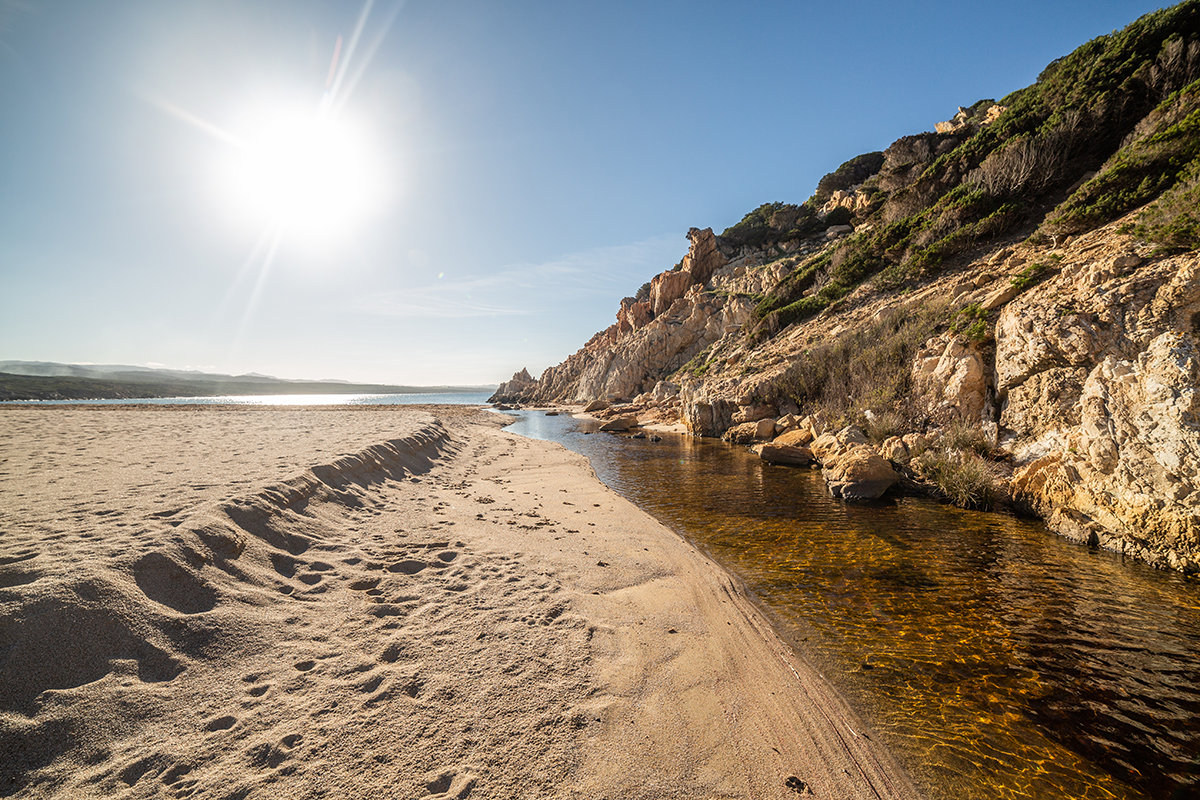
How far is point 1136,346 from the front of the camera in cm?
759

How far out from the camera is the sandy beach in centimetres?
274

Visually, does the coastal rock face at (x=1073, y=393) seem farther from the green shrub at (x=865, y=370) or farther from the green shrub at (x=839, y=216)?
the green shrub at (x=839, y=216)

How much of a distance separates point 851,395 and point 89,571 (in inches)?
776

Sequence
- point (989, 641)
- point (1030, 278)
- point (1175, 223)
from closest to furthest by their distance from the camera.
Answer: point (989, 641) < point (1175, 223) < point (1030, 278)

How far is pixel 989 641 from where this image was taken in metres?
4.92

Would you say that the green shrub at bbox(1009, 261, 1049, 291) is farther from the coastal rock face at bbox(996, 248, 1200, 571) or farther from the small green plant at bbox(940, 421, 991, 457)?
the small green plant at bbox(940, 421, 991, 457)

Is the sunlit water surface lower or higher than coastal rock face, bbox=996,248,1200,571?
lower

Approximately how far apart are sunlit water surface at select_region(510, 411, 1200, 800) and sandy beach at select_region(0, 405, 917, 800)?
0.62m

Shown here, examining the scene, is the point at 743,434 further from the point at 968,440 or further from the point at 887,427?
the point at 968,440

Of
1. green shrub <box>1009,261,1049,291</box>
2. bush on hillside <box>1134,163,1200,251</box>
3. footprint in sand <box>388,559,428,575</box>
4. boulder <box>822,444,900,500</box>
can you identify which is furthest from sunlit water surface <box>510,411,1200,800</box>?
green shrub <box>1009,261,1049,291</box>

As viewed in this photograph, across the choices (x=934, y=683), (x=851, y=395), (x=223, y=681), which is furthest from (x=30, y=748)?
(x=851, y=395)

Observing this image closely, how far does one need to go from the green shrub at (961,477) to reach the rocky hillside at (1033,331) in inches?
1.9

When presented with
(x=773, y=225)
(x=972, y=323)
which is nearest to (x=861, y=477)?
(x=972, y=323)

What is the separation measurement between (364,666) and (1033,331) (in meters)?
14.7
